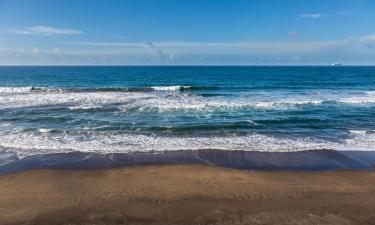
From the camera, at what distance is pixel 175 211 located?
8.22 metres

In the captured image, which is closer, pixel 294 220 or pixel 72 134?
pixel 294 220

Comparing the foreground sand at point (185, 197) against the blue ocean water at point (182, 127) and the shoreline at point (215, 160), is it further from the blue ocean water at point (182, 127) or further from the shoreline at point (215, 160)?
the blue ocean water at point (182, 127)

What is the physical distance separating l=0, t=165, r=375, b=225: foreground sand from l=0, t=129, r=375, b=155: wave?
2834 mm

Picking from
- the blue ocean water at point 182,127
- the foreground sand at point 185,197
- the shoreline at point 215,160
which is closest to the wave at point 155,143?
the blue ocean water at point 182,127

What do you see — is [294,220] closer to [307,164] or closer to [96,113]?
[307,164]

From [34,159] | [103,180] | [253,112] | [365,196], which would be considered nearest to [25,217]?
[103,180]

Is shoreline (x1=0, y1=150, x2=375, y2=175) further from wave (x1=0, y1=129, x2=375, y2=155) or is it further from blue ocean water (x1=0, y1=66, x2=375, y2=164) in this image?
blue ocean water (x1=0, y1=66, x2=375, y2=164)

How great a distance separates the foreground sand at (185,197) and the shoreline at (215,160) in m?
0.62

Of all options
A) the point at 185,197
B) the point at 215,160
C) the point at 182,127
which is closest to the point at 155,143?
the point at 182,127

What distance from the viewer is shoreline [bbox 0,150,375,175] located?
11891 mm

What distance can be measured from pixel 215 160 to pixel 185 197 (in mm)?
3813

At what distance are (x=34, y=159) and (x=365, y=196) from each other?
1285cm

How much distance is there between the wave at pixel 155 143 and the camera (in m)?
14.1

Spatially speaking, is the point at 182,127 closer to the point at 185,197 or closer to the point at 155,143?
the point at 155,143
